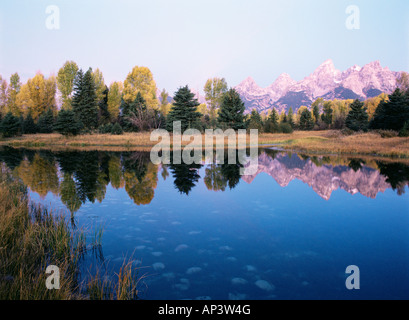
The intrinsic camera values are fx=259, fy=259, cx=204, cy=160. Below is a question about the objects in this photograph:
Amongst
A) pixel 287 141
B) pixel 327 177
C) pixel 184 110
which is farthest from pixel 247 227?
pixel 184 110

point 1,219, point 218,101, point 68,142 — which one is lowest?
point 1,219

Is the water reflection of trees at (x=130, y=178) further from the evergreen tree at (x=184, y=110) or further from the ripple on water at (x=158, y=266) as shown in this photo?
the evergreen tree at (x=184, y=110)

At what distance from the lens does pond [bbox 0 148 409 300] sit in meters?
4.62

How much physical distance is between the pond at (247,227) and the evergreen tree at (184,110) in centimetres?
2608

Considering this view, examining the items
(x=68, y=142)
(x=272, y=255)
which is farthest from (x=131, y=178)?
(x=68, y=142)

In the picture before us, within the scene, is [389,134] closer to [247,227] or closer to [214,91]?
[247,227]

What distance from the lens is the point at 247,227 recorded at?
742 cm

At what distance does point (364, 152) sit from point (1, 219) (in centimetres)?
2597

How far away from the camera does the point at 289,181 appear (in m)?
13.7

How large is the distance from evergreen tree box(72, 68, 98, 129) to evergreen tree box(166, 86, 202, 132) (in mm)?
14153

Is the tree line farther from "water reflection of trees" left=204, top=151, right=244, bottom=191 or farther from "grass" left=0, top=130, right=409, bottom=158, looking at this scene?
"water reflection of trees" left=204, top=151, right=244, bottom=191

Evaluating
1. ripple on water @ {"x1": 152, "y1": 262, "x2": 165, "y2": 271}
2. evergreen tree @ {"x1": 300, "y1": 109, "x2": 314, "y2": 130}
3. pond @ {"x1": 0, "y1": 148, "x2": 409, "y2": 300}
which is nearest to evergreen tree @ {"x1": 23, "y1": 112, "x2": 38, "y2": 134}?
pond @ {"x1": 0, "y1": 148, "x2": 409, "y2": 300}

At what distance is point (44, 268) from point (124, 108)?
44.8 metres

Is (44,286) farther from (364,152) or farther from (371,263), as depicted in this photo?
(364,152)
